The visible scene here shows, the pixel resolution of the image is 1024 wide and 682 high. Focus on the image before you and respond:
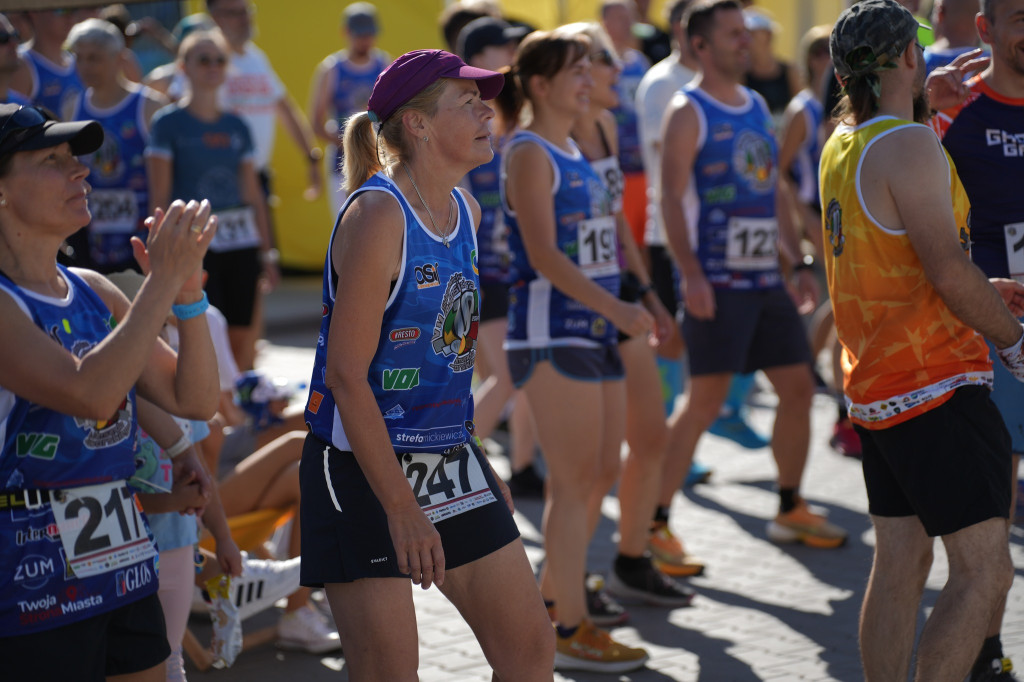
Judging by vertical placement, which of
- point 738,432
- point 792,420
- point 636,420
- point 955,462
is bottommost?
point 738,432

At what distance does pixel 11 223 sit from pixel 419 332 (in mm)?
966

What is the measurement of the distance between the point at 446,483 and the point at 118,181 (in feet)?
15.1

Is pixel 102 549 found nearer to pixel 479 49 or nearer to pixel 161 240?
pixel 161 240

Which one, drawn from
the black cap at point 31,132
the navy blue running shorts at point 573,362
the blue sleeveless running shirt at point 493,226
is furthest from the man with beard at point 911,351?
the blue sleeveless running shirt at point 493,226

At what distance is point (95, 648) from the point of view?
110 inches

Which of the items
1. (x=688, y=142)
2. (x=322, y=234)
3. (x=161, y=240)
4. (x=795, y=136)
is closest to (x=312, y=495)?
(x=161, y=240)

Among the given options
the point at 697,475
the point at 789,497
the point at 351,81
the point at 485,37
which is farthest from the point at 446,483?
the point at 351,81

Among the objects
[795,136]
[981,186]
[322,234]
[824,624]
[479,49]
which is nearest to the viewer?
[981,186]

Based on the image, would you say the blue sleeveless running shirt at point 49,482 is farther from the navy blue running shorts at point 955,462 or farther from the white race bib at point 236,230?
the white race bib at point 236,230

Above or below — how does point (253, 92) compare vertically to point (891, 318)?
above

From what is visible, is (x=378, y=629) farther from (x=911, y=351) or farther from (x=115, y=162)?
(x=115, y=162)

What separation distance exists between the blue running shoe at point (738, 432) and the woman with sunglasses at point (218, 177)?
9.31 ft

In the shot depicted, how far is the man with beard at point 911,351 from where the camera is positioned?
10.4ft

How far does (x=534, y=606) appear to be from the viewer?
9.86ft
